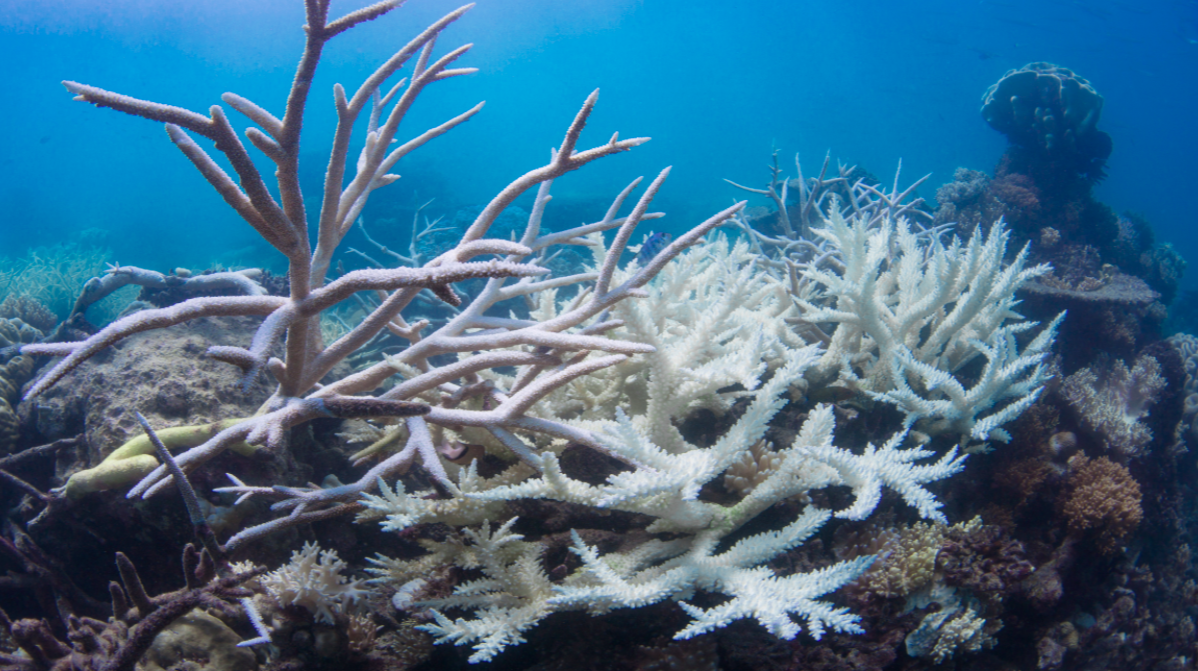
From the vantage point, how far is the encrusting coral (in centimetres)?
134

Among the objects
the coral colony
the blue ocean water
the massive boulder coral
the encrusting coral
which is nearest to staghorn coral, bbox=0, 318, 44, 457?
the coral colony

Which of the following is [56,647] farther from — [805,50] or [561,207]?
[805,50]

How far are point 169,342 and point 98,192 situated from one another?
285 feet

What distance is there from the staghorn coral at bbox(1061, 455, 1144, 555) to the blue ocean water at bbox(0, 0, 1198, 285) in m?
41.1

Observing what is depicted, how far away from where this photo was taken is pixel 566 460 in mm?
2100

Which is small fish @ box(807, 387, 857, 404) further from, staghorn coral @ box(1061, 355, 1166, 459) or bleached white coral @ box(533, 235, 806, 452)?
staghorn coral @ box(1061, 355, 1166, 459)

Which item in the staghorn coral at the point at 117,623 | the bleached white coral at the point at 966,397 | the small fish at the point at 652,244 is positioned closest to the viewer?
the staghorn coral at the point at 117,623

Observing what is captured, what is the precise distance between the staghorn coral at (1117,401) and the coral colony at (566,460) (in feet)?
0.09

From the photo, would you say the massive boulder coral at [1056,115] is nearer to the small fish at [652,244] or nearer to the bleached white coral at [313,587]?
the small fish at [652,244]

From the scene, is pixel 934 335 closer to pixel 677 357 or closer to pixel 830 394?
pixel 830 394

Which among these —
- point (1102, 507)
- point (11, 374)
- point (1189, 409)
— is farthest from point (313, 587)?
point (1189, 409)

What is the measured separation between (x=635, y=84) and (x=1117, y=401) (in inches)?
4316

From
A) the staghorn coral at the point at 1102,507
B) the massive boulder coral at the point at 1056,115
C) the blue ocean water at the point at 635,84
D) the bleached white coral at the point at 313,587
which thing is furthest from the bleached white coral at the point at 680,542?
the blue ocean water at the point at 635,84

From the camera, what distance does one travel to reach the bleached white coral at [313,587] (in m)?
1.72
